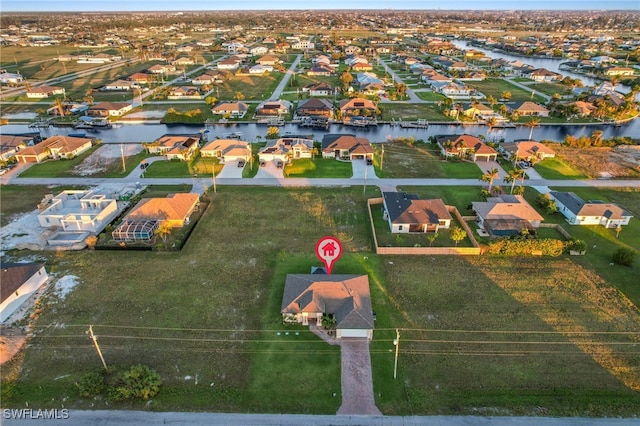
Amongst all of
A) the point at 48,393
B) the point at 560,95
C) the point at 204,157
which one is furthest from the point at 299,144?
the point at 560,95

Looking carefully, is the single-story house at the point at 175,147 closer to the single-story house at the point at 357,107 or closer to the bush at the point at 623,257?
the single-story house at the point at 357,107

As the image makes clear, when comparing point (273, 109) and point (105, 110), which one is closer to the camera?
point (105, 110)

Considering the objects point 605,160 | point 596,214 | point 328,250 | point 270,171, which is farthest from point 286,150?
point 605,160

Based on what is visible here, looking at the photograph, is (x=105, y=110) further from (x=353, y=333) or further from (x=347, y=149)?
(x=353, y=333)

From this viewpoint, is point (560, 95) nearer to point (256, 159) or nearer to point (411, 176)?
point (411, 176)

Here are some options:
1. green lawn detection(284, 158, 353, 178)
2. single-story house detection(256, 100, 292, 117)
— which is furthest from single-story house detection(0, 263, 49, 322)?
single-story house detection(256, 100, 292, 117)

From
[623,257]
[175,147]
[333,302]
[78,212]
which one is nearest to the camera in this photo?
[333,302]
